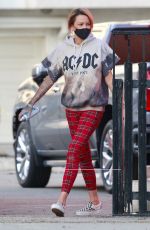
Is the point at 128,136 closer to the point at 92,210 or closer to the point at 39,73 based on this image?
the point at 92,210

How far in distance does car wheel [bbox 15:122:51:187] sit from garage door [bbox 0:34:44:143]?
34.7 ft

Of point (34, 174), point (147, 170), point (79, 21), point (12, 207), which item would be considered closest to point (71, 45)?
point (79, 21)

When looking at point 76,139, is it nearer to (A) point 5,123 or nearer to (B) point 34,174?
(B) point 34,174

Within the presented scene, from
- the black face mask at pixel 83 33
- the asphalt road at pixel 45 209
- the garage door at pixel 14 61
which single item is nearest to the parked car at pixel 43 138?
the asphalt road at pixel 45 209

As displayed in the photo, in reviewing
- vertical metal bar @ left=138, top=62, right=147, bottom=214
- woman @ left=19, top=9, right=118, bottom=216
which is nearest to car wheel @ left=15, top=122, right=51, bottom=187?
woman @ left=19, top=9, right=118, bottom=216

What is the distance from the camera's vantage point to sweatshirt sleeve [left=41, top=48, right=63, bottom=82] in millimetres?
9925

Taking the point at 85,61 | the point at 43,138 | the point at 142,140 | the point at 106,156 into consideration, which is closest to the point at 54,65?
the point at 85,61

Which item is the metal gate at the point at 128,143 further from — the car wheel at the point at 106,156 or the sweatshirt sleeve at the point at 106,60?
the car wheel at the point at 106,156

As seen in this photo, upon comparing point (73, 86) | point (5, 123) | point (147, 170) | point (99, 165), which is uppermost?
point (73, 86)

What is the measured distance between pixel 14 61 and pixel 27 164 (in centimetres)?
1137

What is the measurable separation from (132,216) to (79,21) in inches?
73.0

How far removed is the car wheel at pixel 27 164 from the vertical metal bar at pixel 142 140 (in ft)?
20.3

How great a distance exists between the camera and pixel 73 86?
32.1 ft

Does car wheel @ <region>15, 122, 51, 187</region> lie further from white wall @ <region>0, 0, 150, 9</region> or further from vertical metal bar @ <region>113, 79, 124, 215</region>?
A: white wall @ <region>0, 0, 150, 9</region>
